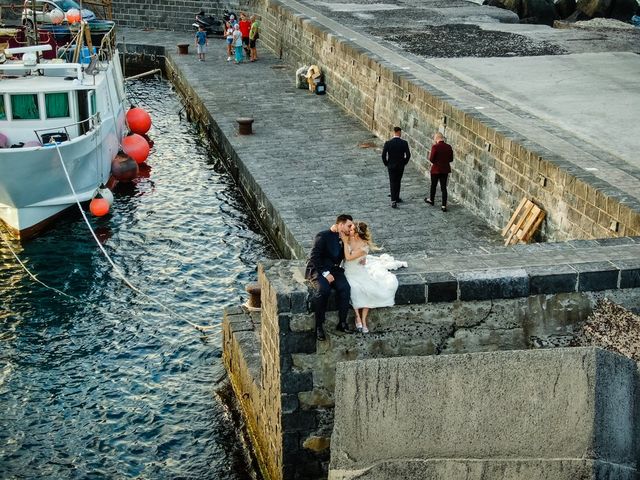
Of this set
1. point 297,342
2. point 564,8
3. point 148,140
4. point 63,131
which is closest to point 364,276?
point 297,342

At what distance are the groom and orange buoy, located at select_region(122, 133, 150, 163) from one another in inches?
552

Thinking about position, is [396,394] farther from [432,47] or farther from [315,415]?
[432,47]

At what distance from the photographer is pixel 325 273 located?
9.71 meters

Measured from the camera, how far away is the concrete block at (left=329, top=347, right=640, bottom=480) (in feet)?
27.1

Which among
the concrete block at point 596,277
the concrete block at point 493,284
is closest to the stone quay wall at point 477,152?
the concrete block at point 596,277

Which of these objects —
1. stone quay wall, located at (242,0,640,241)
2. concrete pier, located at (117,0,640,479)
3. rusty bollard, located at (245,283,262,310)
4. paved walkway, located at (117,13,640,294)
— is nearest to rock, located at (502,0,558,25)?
concrete pier, located at (117,0,640,479)

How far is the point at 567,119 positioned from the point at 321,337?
31.3ft

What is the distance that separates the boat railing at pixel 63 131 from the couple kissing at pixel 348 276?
10.9 m

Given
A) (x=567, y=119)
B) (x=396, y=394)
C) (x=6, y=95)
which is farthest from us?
(x=6, y=95)

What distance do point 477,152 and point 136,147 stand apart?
30.3 feet

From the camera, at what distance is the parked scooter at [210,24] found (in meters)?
36.7

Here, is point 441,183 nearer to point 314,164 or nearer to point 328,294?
point 314,164

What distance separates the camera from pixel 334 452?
8695mm

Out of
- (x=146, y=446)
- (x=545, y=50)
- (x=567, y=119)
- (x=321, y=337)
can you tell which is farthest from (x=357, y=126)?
(x=321, y=337)
